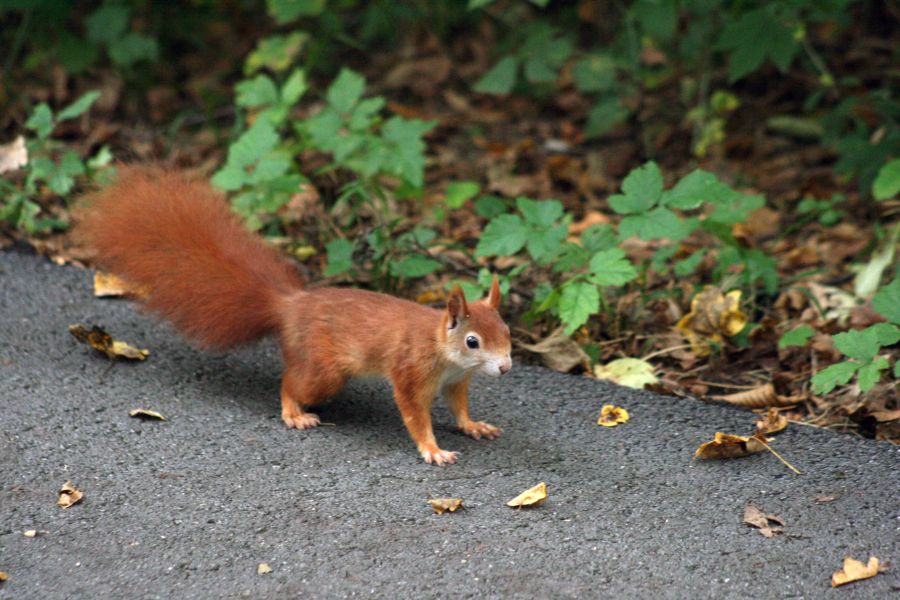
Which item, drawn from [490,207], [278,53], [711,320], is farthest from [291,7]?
[711,320]

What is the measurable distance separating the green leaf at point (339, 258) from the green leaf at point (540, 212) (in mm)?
715

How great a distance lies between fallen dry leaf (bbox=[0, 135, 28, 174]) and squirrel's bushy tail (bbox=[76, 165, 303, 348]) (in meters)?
1.04

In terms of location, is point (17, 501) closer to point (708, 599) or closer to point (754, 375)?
point (708, 599)

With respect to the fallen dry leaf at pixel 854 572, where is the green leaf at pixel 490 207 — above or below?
above

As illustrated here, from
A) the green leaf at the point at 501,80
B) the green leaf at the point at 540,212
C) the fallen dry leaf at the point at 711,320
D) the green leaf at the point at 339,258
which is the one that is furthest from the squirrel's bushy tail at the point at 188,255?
the green leaf at the point at 501,80

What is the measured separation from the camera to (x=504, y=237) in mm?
4023

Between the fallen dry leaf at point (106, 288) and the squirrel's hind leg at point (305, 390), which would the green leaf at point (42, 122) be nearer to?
the fallen dry leaf at point (106, 288)

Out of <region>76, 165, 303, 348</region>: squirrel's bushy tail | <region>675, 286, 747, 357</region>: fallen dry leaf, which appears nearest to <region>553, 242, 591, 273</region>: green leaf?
<region>675, 286, 747, 357</region>: fallen dry leaf

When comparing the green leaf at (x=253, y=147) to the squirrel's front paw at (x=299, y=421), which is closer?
the squirrel's front paw at (x=299, y=421)

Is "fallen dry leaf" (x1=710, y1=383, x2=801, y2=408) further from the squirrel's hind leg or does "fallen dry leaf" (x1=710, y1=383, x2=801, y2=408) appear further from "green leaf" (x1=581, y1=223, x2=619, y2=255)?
the squirrel's hind leg

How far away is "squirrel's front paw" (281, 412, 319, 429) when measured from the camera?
3463 millimetres

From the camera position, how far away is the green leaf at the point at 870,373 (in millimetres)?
3197

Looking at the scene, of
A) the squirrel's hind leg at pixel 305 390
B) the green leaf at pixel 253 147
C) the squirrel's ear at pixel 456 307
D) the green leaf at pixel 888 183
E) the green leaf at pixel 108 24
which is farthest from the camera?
the green leaf at pixel 108 24

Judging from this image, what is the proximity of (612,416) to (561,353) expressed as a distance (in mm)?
484
